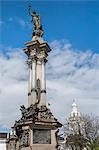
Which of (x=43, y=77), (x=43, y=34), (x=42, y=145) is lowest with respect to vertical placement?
(x=42, y=145)

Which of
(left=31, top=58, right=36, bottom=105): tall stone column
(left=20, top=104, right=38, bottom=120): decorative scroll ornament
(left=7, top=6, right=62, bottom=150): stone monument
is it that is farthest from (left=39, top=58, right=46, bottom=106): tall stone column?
(left=20, top=104, right=38, bottom=120): decorative scroll ornament

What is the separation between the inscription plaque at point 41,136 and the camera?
64.2 ft

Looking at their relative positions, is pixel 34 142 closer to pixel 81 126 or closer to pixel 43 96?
pixel 43 96

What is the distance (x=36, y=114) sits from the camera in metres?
20.2

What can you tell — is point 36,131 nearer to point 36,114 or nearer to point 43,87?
point 36,114

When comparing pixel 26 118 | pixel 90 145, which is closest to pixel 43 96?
pixel 26 118

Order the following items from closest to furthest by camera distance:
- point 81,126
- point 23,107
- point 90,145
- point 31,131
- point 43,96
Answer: point 31,131, point 23,107, point 43,96, point 90,145, point 81,126

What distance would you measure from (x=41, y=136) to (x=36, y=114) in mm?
1447

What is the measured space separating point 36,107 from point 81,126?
87.7 ft

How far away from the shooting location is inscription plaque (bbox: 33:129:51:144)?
1957cm

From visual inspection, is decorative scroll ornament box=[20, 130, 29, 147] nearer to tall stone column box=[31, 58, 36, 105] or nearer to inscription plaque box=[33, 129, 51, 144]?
inscription plaque box=[33, 129, 51, 144]

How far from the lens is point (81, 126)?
1820 inches

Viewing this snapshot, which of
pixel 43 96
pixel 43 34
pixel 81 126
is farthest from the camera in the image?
pixel 81 126

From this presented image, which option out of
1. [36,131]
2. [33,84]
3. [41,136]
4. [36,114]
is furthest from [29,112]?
[33,84]
